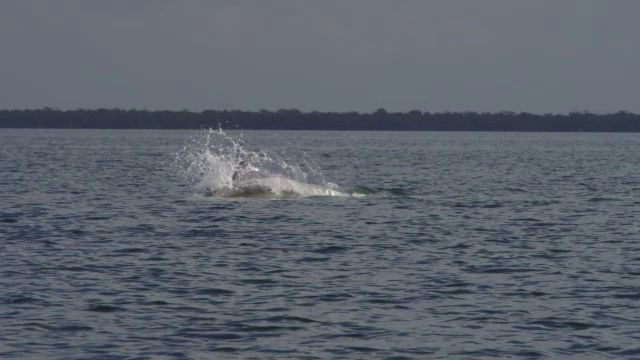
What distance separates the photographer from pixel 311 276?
72.9 ft

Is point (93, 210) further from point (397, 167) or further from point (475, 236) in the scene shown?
point (397, 167)

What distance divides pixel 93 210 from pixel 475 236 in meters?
13.4

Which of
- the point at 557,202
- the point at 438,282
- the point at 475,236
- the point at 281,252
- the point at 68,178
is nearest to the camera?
the point at 438,282

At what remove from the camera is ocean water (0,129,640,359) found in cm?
1659

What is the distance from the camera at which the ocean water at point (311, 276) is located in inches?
653

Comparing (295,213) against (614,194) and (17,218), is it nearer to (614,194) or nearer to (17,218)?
(17,218)

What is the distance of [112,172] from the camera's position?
6234cm

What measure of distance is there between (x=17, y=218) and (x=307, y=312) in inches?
655

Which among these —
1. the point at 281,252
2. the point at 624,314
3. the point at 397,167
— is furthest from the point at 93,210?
the point at 397,167

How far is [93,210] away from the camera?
35906 mm

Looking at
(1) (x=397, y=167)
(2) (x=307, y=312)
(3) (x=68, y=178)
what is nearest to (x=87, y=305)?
(2) (x=307, y=312)

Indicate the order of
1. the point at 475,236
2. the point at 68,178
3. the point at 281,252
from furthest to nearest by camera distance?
the point at 68,178 → the point at 475,236 → the point at 281,252

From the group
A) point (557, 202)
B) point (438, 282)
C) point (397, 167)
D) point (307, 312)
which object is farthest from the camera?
point (397, 167)

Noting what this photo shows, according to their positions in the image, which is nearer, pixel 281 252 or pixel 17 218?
pixel 281 252
